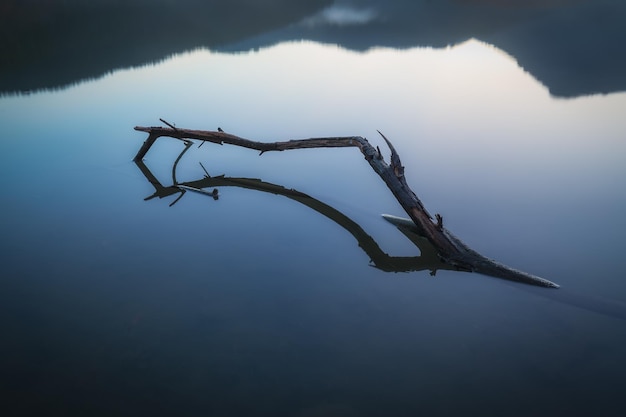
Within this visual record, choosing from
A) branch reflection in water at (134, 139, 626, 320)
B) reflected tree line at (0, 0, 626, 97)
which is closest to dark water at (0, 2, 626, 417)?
branch reflection in water at (134, 139, 626, 320)

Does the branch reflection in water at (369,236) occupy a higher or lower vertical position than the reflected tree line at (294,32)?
lower

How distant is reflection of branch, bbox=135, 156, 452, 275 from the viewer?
4.59 meters

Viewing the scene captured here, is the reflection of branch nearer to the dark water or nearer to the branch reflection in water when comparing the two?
the branch reflection in water

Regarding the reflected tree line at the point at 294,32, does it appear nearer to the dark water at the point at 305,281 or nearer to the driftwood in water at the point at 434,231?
the dark water at the point at 305,281

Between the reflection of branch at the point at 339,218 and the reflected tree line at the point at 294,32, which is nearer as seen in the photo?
the reflection of branch at the point at 339,218

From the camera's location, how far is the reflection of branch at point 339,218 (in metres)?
4.59

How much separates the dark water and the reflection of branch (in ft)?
0.39

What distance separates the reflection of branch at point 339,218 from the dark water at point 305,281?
0.12m

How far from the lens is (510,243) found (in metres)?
4.86

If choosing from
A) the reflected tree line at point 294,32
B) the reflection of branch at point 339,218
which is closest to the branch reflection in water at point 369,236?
the reflection of branch at point 339,218

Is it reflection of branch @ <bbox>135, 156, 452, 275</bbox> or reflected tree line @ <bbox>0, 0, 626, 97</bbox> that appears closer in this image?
reflection of branch @ <bbox>135, 156, 452, 275</bbox>

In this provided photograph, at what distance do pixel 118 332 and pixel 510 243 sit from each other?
401 cm

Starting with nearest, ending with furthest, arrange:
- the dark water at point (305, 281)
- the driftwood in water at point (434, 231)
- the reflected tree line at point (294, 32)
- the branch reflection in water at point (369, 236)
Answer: the dark water at point (305, 281), the branch reflection in water at point (369, 236), the driftwood in water at point (434, 231), the reflected tree line at point (294, 32)

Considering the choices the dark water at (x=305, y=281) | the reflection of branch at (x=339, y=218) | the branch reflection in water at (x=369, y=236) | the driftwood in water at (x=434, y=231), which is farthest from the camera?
the reflection of branch at (x=339, y=218)
